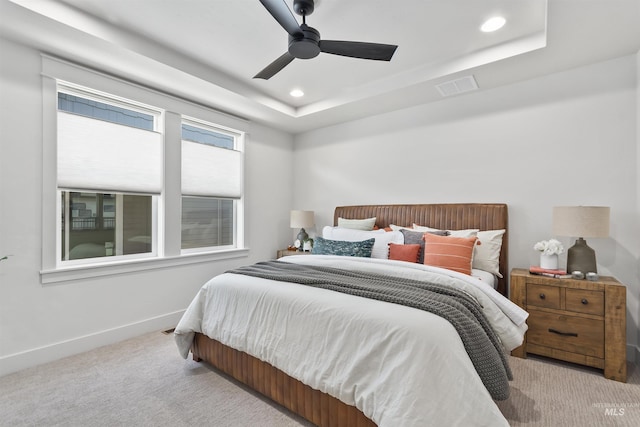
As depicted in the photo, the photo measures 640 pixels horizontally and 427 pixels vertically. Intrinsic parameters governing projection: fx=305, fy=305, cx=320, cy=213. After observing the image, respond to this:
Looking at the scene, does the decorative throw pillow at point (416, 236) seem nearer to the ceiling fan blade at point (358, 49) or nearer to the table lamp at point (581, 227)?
the table lamp at point (581, 227)

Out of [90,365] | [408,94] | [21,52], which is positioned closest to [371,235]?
[408,94]

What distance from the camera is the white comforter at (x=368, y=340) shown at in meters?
1.27

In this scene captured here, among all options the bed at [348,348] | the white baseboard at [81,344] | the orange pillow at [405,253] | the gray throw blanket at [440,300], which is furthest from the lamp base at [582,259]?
the white baseboard at [81,344]

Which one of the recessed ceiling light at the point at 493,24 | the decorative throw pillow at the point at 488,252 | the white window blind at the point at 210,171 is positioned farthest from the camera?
the white window blind at the point at 210,171

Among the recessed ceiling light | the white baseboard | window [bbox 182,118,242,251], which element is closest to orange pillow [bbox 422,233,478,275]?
the recessed ceiling light

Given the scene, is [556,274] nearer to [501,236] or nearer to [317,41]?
[501,236]

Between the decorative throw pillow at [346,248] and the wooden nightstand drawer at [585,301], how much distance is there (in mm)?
1653

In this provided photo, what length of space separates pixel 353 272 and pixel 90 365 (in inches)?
88.5

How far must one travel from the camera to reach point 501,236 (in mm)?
2916

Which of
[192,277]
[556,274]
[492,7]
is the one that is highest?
[492,7]

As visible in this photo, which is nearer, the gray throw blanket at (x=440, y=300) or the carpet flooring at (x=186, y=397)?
the gray throw blanket at (x=440, y=300)

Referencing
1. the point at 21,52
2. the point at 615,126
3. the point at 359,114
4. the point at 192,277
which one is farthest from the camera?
the point at 359,114

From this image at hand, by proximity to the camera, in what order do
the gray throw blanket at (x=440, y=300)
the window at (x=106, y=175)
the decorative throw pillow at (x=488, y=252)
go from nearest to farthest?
1. the gray throw blanket at (x=440, y=300)
2. the window at (x=106, y=175)
3. the decorative throw pillow at (x=488, y=252)

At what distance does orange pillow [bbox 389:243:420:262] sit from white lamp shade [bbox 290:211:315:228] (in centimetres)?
163
